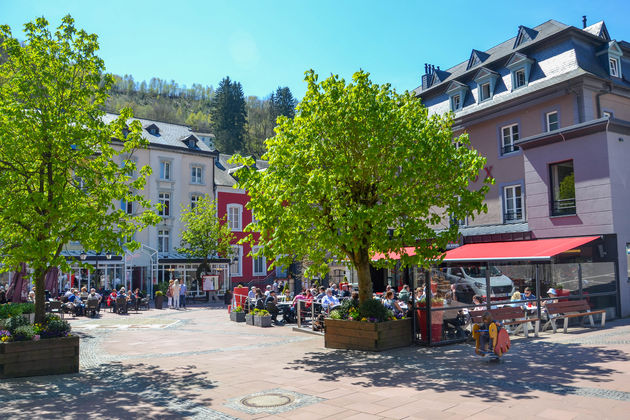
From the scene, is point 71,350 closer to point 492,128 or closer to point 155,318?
point 155,318

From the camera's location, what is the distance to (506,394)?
25.5 ft

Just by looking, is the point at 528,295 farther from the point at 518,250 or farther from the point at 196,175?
the point at 196,175

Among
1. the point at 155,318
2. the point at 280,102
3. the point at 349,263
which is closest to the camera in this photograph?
the point at 349,263

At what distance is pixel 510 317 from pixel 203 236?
87.0 feet

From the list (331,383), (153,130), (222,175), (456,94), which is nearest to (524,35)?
(456,94)

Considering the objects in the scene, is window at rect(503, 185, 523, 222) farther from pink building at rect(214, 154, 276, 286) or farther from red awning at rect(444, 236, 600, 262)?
pink building at rect(214, 154, 276, 286)

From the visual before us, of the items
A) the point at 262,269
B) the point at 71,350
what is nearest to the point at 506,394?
Result: the point at 71,350

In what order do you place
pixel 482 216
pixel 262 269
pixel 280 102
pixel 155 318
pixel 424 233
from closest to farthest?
pixel 424 233
pixel 155 318
pixel 482 216
pixel 262 269
pixel 280 102

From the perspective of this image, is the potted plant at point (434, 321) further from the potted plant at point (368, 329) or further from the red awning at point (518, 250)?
the red awning at point (518, 250)

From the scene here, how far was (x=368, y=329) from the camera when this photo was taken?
1241 cm

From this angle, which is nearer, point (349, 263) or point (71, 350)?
point (71, 350)

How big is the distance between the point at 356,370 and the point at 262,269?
35433mm

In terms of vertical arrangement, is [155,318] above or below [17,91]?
below

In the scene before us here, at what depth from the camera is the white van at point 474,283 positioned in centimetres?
1360
